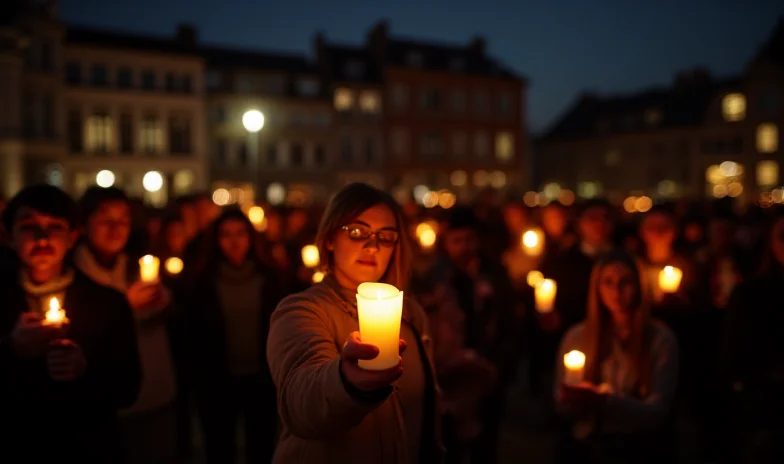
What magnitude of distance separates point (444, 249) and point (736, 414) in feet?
7.39

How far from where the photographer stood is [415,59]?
45688 mm

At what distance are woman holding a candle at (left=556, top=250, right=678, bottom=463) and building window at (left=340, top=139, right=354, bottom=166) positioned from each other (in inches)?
1630

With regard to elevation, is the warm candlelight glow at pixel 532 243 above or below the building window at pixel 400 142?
below

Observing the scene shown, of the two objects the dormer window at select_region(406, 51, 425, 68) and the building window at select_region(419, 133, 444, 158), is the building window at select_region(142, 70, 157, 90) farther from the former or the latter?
the building window at select_region(419, 133, 444, 158)

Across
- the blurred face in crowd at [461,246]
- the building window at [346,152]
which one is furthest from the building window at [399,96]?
the blurred face in crowd at [461,246]

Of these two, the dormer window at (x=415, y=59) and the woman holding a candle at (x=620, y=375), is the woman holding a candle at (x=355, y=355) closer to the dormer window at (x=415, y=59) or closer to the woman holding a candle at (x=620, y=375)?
the woman holding a candle at (x=620, y=375)

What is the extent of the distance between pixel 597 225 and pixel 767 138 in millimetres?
42057

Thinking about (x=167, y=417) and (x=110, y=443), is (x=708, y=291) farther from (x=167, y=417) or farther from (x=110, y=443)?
(x=110, y=443)

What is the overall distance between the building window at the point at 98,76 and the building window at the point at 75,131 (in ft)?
6.83

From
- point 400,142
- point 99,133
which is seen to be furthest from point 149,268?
point 400,142

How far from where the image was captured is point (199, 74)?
130 feet

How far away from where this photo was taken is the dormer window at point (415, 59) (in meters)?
45.4

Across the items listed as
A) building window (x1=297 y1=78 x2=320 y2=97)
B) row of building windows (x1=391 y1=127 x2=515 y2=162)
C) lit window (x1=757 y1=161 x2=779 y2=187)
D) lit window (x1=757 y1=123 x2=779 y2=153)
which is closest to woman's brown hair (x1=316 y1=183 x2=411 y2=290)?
building window (x1=297 y1=78 x2=320 y2=97)

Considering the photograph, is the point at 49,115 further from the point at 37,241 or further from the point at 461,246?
the point at 37,241
